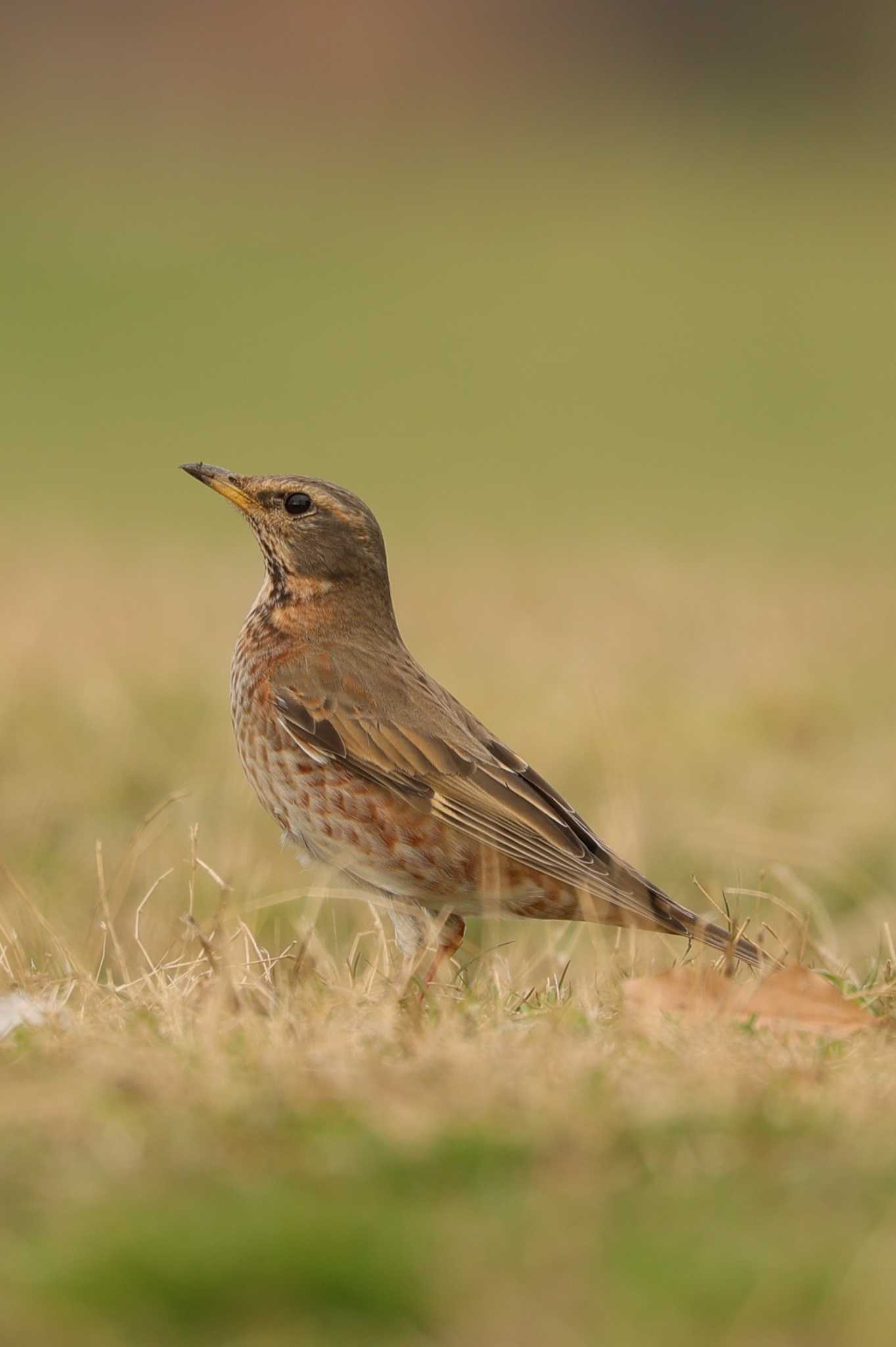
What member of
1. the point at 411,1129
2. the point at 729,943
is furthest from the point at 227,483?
the point at 411,1129

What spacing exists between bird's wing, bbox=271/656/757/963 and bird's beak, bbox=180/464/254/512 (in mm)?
660

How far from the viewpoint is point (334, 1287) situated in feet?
9.68

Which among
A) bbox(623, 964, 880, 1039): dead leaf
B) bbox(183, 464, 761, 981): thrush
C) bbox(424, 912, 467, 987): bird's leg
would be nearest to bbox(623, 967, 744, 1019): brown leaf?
bbox(623, 964, 880, 1039): dead leaf

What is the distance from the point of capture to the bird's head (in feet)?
21.1

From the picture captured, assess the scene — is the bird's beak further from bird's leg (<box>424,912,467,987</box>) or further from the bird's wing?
bird's leg (<box>424,912,467,987</box>)

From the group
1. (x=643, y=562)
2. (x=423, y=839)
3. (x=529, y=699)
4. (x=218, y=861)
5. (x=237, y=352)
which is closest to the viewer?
(x=423, y=839)

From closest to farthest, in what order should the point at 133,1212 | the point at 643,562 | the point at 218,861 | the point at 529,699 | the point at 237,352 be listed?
the point at 133,1212 → the point at 218,861 → the point at 529,699 → the point at 643,562 → the point at 237,352

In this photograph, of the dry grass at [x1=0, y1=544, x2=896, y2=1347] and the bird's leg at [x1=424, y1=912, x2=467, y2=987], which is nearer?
the dry grass at [x1=0, y1=544, x2=896, y2=1347]

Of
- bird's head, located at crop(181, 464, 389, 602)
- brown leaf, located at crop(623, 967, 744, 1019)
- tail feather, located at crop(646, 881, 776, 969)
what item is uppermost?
bird's head, located at crop(181, 464, 389, 602)

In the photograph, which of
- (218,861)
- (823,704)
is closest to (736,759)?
(823,704)

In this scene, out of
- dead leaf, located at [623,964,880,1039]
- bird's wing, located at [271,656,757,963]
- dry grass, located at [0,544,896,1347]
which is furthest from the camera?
bird's wing, located at [271,656,757,963]

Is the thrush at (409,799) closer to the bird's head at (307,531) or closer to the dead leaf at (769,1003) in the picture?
the bird's head at (307,531)

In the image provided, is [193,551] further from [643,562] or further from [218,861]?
[218,861]

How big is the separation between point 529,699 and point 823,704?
5.20 feet
